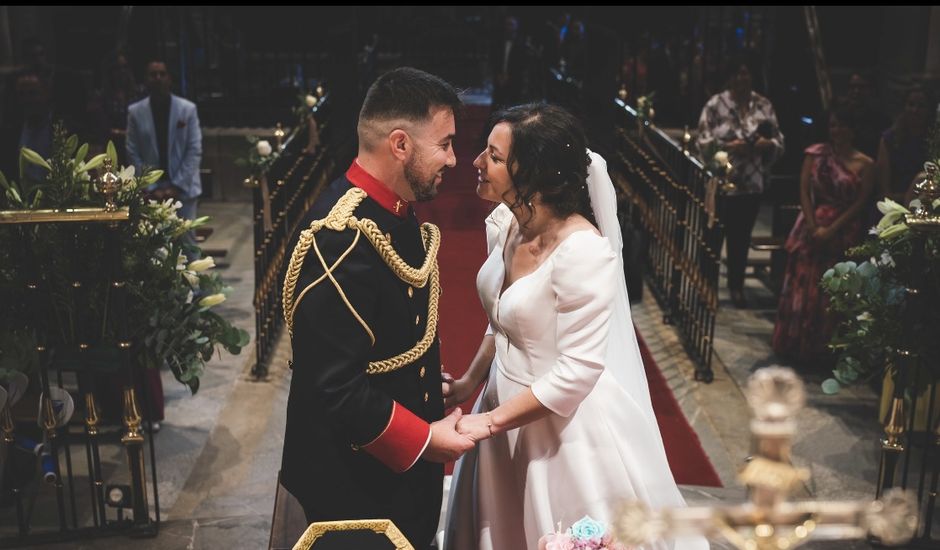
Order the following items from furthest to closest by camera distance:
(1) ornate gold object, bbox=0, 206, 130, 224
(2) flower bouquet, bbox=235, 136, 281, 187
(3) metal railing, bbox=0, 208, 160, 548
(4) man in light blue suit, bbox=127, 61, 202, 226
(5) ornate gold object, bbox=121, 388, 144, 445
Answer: (4) man in light blue suit, bbox=127, 61, 202, 226, (2) flower bouquet, bbox=235, 136, 281, 187, (5) ornate gold object, bbox=121, 388, 144, 445, (3) metal railing, bbox=0, 208, 160, 548, (1) ornate gold object, bbox=0, 206, 130, 224

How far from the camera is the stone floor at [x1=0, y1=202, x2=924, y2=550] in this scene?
422 cm

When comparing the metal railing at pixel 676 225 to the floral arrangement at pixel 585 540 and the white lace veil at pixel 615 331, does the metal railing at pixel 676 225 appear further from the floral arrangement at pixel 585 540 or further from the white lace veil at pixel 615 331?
the floral arrangement at pixel 585 540

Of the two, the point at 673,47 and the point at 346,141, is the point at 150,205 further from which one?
the point at 673,47

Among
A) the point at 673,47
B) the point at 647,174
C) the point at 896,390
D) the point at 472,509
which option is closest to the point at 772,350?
the point at 647,174

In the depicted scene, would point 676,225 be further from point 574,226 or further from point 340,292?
point 340,292

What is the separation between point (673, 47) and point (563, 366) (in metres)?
10.1

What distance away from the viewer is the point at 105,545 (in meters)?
4.00

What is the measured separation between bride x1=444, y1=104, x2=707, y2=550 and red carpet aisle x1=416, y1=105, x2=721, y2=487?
1438mm

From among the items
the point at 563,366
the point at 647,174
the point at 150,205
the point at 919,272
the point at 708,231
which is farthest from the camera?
the point at 647,174

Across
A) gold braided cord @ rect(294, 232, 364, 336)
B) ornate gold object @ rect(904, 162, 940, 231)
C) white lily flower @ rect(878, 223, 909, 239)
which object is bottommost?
white lily flower @ rect(878, 223, 909, 239)

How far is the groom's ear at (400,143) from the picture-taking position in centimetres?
246

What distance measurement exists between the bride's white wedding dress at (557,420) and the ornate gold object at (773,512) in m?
1.63

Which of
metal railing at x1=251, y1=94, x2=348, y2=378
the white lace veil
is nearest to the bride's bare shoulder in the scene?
the white lace veil

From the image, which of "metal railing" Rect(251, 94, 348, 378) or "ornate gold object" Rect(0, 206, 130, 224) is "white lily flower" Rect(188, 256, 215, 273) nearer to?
"metal railing" Rect(251, 94, 348, 378)
